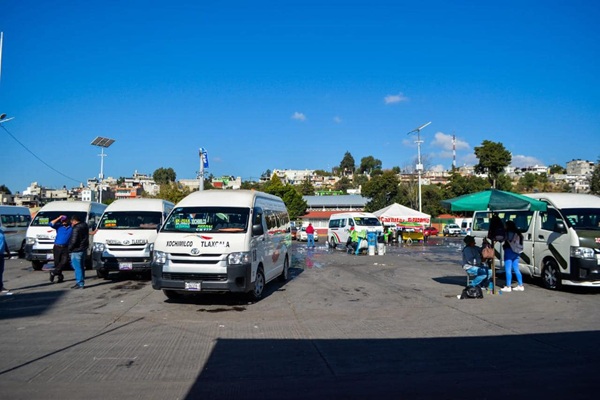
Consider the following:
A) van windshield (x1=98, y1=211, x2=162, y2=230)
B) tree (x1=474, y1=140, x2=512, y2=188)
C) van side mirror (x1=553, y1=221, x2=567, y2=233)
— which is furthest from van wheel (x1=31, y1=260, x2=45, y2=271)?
tree (x1=474, y1=140, x2=512, y2=188)

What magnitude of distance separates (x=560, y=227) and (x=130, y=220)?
12621 mm

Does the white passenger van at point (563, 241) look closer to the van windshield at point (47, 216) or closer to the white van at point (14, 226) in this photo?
the van windshield at point (47, 216)

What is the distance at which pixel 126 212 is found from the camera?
51.1 feet

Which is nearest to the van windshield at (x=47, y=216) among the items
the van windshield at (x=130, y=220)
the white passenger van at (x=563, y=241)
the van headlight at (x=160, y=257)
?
the van windshield at (x=130, y=220)

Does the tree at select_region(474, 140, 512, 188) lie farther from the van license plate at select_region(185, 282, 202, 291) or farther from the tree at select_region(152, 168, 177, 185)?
the tree at select_region(152, 168, 177, 185)

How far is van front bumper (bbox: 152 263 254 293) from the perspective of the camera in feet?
32.3

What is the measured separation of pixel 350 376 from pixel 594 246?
346 inches

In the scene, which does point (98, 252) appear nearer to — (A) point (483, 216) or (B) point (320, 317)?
(B) point (320, 317)

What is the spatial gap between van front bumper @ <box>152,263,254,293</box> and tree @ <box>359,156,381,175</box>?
525ft

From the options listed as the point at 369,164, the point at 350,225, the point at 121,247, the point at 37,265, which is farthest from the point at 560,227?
the point at 369,164

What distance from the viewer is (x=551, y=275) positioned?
41.1ft

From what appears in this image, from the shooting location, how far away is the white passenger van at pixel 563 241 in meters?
11.5

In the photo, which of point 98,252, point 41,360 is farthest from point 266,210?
point 41,360

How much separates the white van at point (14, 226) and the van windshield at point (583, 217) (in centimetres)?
2255
